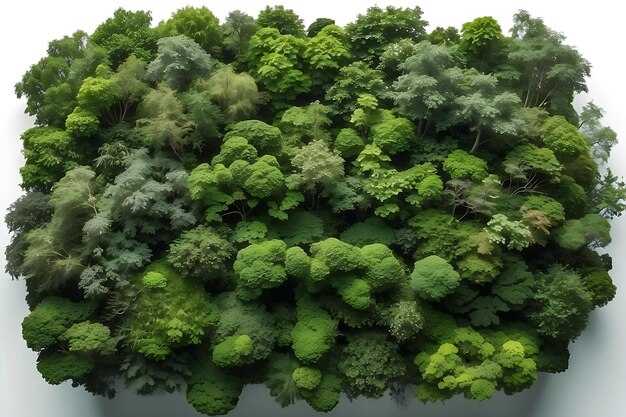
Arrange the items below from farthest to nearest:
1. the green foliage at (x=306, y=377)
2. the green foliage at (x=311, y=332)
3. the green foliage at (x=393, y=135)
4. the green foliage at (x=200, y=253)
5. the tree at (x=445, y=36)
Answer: the tree at (x=445, y=36), the green foliage at (x=393, y=135), the green foliage at (x=200, y=253), the green foliage at (x=311, y=332), the green foliage at (x=306, y=377)

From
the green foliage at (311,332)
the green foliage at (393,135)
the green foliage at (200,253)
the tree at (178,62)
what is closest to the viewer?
the green foliage at (311,332)

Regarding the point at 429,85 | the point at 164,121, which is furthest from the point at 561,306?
the point at 164,121

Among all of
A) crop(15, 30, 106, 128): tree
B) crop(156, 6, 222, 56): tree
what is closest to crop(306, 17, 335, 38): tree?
crop(156, 6, 222, 56): tree

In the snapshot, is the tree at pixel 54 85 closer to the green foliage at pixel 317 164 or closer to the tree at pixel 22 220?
the tree at pixel 22 220

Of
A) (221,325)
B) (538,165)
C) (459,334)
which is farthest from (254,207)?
(538,165)

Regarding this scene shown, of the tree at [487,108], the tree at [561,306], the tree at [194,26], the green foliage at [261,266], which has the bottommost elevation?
the tree at [561,306]

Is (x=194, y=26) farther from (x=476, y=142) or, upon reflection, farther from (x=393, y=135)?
(x=476, y=142)

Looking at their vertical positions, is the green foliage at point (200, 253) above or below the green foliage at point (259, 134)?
below

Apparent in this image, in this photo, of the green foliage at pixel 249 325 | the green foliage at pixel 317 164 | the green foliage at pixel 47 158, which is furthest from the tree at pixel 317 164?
the green foliage at pixel 47 158
